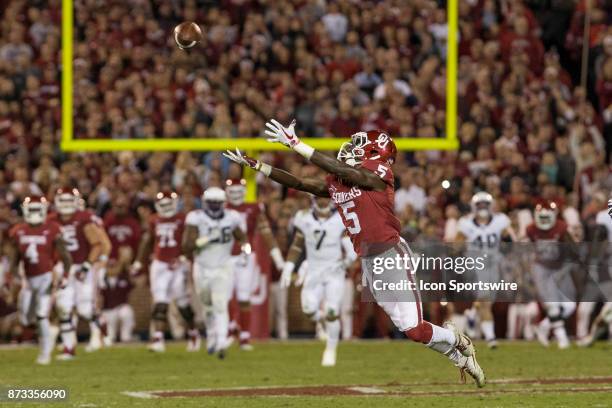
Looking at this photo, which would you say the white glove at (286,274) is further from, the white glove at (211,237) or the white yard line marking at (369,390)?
the white yard line marking at (369,390)

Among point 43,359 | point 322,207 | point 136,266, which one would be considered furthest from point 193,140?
point 43,359

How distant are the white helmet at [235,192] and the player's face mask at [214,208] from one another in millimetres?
1424

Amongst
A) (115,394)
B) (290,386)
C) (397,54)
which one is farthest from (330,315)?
(397,54)

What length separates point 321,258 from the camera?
47.4 feet

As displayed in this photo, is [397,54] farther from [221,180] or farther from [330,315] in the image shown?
[330,315]

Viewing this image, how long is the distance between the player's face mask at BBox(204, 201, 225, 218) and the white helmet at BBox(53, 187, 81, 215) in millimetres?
1505

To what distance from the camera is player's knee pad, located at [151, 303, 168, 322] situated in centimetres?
1561

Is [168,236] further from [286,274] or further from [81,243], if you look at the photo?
[286,274]

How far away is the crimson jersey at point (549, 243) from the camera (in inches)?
614

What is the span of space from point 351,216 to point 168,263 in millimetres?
6150

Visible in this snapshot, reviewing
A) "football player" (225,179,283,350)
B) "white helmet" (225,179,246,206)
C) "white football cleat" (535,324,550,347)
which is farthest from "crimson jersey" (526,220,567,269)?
"white helmet" (225,179,246,206)

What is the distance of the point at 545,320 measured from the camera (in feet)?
51.6

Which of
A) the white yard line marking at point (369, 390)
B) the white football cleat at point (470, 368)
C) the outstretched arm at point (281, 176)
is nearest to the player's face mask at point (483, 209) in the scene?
the white yard line marking at point (369, 390)

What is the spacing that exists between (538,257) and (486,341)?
109 centimetres
